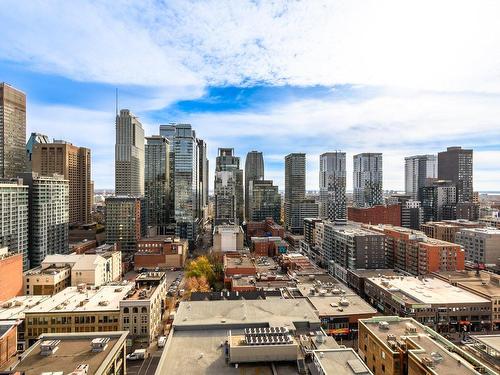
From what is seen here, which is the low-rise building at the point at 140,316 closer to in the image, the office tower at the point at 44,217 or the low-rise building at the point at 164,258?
the low-rise building at the point at 164,258

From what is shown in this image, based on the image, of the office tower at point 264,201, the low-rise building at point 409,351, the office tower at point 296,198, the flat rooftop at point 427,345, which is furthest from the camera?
the office tower at point 264,201

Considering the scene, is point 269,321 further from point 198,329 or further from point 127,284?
point 127,284

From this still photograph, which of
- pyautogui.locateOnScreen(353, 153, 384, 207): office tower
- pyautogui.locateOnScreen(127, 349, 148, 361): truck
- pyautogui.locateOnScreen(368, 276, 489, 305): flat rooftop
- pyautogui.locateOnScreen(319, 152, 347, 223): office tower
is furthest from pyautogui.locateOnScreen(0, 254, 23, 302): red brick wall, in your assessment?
pyautogui.locateOnScreen(353, 153, 384, 207): office tower

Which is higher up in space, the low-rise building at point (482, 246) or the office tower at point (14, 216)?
the office tower at point (14, 216)

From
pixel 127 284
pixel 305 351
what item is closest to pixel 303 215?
pixel 127 284

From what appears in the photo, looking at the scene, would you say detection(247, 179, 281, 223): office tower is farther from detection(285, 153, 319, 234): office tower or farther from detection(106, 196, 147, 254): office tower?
detection(106, 196, 147, 254): office tower

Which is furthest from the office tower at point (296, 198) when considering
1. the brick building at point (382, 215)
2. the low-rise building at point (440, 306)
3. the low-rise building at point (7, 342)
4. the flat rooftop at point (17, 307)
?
the low-rise building at point (7, 342)

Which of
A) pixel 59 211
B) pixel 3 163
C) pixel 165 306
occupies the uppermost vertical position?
pixel 3 163
